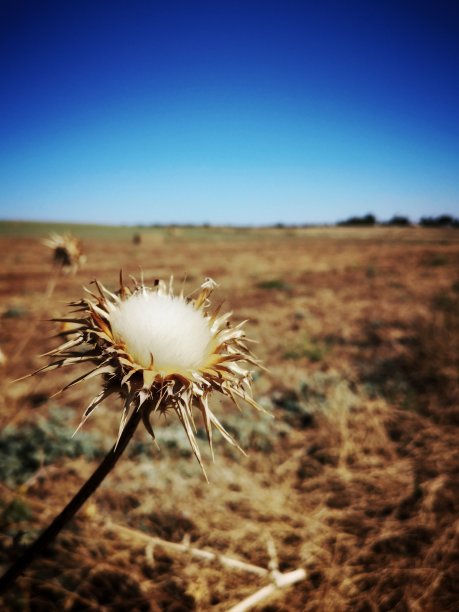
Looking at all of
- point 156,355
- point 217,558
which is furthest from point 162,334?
point 217,558

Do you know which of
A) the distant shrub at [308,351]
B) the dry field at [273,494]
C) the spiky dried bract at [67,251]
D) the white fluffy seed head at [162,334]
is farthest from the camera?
the distant shrub at [308,351]

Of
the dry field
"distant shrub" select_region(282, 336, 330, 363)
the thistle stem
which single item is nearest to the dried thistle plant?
the thistle stem

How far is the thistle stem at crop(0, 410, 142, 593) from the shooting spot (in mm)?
1122

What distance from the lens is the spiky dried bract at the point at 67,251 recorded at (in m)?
3.86

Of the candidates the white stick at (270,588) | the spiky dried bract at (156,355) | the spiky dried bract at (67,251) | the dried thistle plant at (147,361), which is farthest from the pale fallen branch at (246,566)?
the spiky dried bract at (67,251)

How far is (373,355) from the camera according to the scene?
529 cm

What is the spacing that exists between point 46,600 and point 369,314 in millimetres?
7545

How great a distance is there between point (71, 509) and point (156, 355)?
1.90 feet

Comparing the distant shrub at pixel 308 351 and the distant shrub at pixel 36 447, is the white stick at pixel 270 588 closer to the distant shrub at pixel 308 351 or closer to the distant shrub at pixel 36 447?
the distant shrub at pixel 36 447

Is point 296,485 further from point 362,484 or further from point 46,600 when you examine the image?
point 46,600

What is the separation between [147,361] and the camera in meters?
1.29

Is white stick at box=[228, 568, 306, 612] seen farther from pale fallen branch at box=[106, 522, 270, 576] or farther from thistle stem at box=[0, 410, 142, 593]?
thistle stem at box=[0, 410, 142, 593]

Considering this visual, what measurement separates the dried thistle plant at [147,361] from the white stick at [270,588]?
3.57 feet

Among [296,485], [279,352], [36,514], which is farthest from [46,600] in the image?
[279,352]
